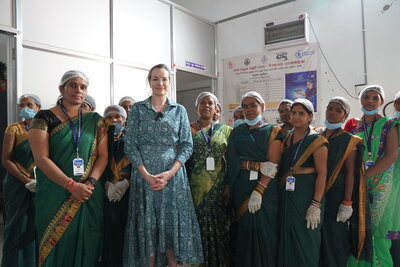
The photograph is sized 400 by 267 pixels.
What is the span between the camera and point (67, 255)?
1.67 m

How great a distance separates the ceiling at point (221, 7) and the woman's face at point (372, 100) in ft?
8.04

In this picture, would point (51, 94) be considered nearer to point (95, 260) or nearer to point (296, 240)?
point (95, 260)

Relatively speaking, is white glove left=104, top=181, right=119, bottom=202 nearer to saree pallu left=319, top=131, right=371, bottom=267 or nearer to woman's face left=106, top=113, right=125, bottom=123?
woman's face left=106, top=113, right=125, bottom=123

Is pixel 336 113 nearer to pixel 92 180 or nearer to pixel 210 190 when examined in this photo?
pixel 210 190

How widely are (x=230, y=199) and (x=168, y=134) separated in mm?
739

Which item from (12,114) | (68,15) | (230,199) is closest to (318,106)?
(230,199)

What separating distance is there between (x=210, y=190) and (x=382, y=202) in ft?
4.09

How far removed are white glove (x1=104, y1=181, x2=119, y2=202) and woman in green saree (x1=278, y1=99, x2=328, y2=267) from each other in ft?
3.62

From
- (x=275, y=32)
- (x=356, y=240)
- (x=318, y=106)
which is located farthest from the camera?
(x=275, y=32)

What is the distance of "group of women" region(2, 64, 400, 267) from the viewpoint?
1.68m

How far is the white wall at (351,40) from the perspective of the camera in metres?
3.33

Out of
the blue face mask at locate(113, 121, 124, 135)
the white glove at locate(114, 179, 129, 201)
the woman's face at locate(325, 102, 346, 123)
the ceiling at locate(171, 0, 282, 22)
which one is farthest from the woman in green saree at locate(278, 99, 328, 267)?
the ceiling at locate(171, 0, 282, 22)

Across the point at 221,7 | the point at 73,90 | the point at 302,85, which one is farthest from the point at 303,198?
the point at 221,7

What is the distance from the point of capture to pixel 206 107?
2.18 metres
